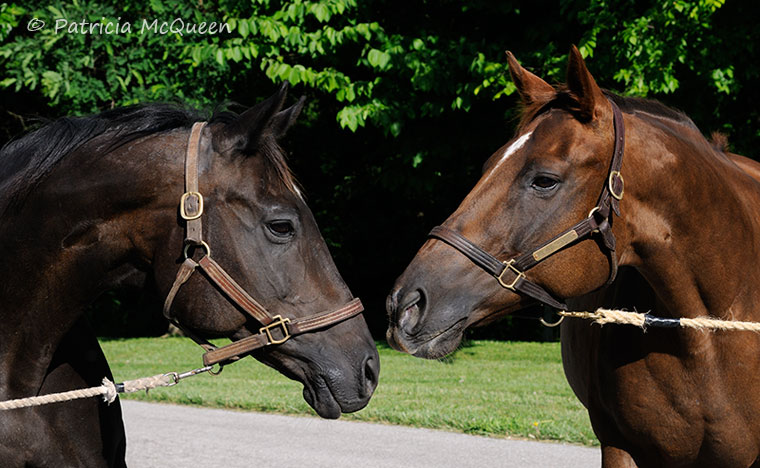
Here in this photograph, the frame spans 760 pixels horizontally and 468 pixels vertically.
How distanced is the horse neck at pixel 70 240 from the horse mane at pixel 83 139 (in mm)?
53

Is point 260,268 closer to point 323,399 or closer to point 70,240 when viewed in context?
point 323,399

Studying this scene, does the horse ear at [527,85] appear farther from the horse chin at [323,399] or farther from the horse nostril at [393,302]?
the horse chin at [323,399]

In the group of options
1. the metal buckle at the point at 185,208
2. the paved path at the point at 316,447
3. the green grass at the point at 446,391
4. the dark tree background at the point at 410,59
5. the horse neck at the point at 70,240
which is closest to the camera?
the metal buckle at the point at 185,208

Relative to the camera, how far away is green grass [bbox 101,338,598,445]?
748cm

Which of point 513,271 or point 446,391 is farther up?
point 513,271

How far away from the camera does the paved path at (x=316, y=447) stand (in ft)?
20.6

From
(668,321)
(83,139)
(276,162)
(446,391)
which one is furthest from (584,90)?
(446,391)

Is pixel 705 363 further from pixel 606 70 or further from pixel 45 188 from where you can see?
pixel 606 70

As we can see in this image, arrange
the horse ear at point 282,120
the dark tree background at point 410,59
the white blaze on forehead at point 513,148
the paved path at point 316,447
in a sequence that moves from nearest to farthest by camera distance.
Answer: the horse ear at point 282,120 < the white blaze on forehead at point 513,148 < the paved path at point 316,447 < the dark tree background at point 410,59

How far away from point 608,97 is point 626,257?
0.64 meters

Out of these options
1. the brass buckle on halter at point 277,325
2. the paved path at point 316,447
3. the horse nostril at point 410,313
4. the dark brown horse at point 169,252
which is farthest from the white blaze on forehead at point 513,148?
the paved path at point 316,447

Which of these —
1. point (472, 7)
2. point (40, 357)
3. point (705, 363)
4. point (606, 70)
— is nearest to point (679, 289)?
point (705, 363)

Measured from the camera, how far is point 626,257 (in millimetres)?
3090

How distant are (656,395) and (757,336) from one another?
1.48 feet
